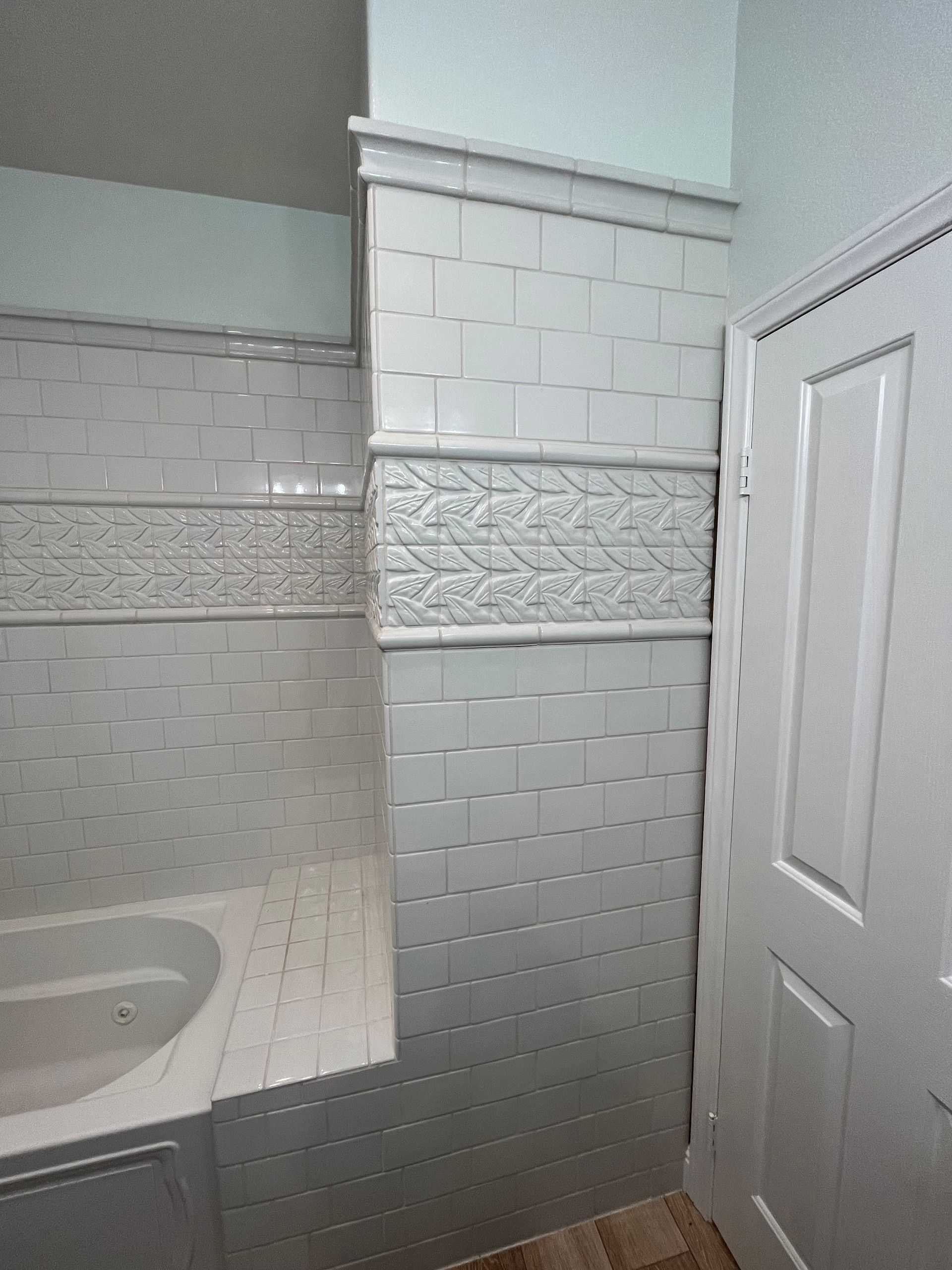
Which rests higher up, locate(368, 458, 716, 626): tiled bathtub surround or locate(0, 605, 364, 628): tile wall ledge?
locate(368, 458, 716, 626): tiled bathtub surround

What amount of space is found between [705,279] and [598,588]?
608 mm

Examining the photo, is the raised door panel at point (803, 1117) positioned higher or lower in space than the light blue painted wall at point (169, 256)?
lower

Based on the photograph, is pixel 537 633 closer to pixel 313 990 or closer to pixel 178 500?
pixel 313 990

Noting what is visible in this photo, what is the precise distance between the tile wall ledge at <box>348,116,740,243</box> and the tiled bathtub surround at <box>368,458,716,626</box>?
16.9 inches

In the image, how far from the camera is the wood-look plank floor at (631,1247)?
1.08 m

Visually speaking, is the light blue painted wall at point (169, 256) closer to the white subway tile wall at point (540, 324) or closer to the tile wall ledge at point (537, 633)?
the white subway tile wall at point (540, 324)

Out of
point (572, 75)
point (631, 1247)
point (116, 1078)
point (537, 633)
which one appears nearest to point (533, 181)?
point (572, 75)

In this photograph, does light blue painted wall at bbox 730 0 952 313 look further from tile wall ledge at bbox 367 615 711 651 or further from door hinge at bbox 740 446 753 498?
tile wall ledge at bbox 367 615 711 651

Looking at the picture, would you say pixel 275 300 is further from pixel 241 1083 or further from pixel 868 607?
pixel 241 1083

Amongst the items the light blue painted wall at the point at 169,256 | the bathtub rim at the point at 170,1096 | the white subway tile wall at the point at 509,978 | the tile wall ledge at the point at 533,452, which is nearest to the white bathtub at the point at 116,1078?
the bathtub rim at the point at 170,1096

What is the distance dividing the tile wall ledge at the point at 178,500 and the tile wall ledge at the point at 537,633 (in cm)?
69

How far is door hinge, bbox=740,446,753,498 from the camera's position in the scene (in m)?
0.96

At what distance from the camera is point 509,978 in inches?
41.1

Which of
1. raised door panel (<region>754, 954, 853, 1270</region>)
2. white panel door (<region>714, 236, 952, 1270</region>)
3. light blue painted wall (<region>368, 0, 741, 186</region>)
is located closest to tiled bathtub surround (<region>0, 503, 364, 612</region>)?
light blue painted wall (<region>368, 0, 741, 186</region>)
